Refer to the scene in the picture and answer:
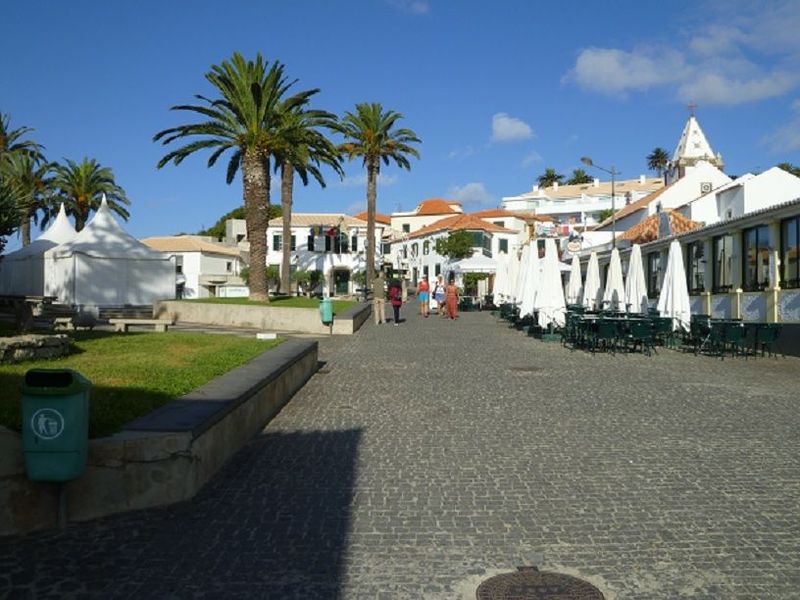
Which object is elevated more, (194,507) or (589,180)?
(589,180)

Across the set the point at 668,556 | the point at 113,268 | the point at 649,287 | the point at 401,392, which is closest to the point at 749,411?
the point at 401,392

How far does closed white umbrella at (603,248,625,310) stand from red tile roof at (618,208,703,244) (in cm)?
933

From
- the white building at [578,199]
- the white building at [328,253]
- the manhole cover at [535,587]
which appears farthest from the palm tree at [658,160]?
the manhole cover at [535,587]

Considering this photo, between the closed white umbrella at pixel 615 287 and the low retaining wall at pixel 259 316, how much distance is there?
8136 millimetres

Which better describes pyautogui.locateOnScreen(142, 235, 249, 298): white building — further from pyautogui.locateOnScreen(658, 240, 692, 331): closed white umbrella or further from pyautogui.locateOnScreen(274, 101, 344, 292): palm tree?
pyautogui.locateOnScreen(658, 240, 692, 331): closed white umbrella

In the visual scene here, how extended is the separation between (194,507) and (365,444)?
243cm

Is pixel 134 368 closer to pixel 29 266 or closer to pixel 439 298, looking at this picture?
pixel 29 266

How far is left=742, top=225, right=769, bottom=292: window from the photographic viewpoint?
18906 millimetres

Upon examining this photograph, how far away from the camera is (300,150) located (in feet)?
95.6

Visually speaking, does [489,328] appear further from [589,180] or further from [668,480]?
[589,180]

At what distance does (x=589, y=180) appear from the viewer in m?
125

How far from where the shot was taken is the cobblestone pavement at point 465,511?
Result: 165 inches

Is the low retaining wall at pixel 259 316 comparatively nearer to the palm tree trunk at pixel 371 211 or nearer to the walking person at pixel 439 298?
the walking person at pixel 439 298

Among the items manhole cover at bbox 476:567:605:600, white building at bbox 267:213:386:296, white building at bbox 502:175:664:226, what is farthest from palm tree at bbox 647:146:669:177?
manhole cover at bbox 476:567:605:600
